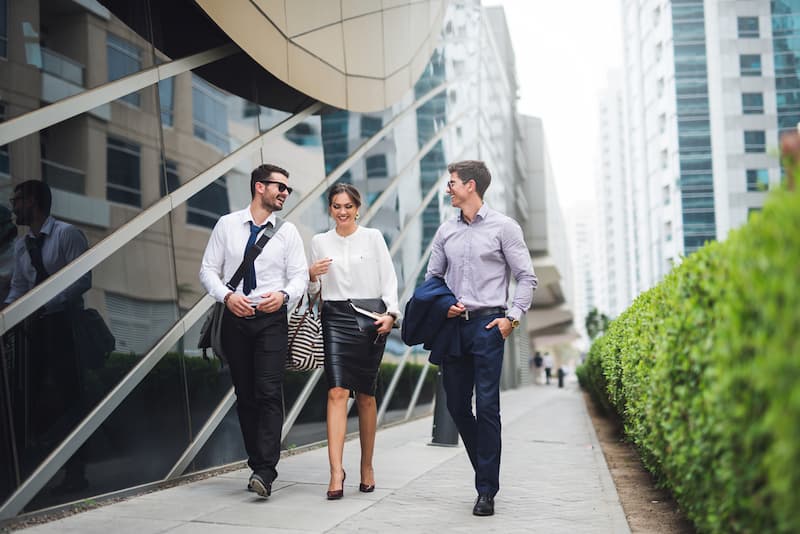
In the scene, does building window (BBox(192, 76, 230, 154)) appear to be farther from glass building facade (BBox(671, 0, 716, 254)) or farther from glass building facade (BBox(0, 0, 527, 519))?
glass building facade (BBox(671, 0, 716, 254))

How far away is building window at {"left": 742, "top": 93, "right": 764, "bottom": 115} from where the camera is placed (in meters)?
54.0

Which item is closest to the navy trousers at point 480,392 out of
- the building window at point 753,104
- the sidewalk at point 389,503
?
the sidewalk at point 389,503

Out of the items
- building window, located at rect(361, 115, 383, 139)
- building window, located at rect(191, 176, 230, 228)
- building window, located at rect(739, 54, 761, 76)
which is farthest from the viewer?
building window, located at rect(739, 54, 761, 76)

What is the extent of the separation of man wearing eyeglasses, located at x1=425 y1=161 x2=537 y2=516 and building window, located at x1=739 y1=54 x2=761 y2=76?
55.6 meters

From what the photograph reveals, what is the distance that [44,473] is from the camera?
466 centimetres

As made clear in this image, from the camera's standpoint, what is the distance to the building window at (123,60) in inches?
220

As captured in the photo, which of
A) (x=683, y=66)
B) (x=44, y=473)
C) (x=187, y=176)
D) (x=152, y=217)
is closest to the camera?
(x=44, y=473)

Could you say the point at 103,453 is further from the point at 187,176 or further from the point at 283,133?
the point at 283,133

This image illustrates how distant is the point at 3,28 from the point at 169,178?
1.75m

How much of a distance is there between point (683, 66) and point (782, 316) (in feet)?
195

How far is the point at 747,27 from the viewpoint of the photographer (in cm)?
5450

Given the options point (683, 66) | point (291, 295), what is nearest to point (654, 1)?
point (683, 66)

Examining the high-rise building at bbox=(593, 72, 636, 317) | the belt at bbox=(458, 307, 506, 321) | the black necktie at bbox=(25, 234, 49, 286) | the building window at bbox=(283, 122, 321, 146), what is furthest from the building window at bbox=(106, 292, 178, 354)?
the high-rise building at bbox=(593, 72, 636, 317)

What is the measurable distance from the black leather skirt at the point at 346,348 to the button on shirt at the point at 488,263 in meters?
0.63
